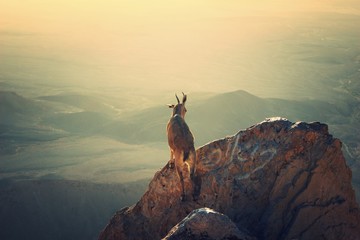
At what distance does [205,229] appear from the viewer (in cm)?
895

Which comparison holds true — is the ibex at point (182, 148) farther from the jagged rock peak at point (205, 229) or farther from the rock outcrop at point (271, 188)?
the jagged rock peak at point (205, 229)

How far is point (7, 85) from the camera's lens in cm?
12106

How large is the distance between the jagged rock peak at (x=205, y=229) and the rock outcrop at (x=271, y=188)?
2495mm

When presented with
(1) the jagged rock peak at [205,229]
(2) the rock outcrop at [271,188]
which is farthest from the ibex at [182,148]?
(1) the jagged rock peak at [205,229]

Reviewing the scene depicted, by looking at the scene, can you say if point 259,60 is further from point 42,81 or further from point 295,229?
point 295,229

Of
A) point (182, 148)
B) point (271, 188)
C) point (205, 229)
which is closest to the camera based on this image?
point (205, 229)

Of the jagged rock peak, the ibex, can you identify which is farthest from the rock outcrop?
the jagged rock peak

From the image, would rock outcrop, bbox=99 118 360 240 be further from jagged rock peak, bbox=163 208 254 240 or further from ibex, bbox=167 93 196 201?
jagged rock peak, bbox=163 208 254 240

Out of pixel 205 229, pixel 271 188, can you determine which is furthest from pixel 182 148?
pixel 205 229

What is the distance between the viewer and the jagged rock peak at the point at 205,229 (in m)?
8.93

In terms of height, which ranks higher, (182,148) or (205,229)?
(182,148)

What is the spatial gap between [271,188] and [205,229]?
13.0ft

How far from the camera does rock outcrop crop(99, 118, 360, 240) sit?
11703mm

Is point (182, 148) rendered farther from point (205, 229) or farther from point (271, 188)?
point (205, 229)
